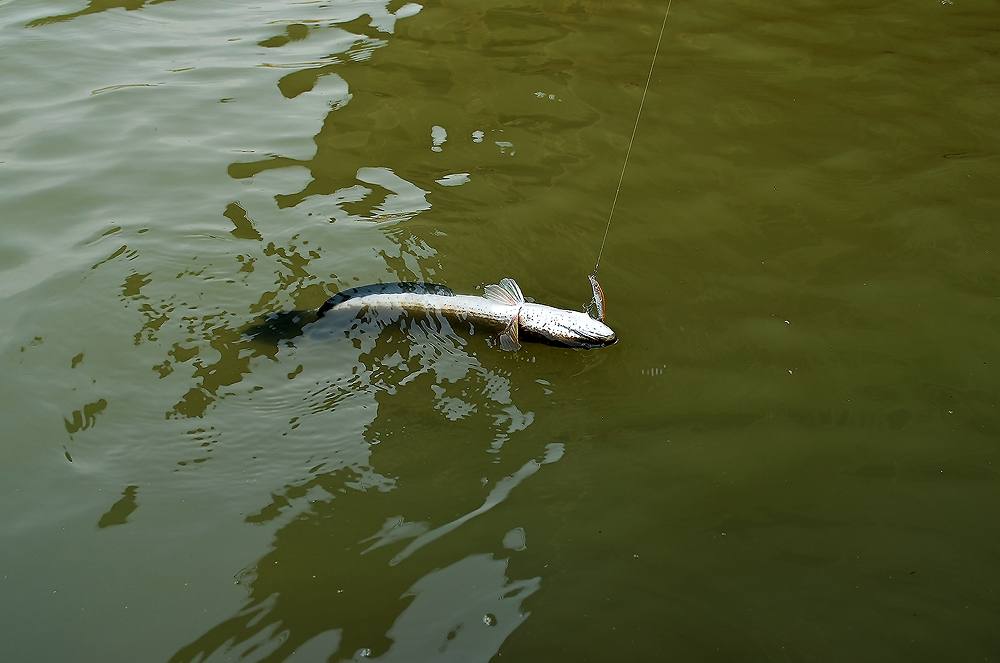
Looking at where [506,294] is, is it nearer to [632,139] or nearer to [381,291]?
[381,291]

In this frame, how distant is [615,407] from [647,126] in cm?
351

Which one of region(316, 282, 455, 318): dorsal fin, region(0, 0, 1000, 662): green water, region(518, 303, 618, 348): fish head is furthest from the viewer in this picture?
region(316, 282, 455, 318): dorsal fin

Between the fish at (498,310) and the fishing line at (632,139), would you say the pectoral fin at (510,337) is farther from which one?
the fishing line at (632,139)

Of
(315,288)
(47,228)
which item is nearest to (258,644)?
Answer: (315,288)

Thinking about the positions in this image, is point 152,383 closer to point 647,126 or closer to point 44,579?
point 44,579

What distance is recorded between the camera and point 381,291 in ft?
17.7

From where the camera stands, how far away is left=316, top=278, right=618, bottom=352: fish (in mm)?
5227

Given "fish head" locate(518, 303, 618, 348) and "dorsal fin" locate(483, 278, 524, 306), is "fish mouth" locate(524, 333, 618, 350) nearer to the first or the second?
"fish head" locate(518, 303, 618, 348)

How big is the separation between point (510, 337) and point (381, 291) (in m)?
0.83

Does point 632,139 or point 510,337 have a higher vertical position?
point 632,139

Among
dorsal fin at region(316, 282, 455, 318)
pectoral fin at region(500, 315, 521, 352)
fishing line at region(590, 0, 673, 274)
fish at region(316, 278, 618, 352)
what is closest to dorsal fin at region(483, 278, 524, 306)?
fish at region(316, 278, 618, 352)

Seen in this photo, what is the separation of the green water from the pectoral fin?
175 millimetres

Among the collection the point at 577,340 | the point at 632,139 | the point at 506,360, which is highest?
the point at 632,139

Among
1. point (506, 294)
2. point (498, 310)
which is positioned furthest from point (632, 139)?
point (498, 310)
